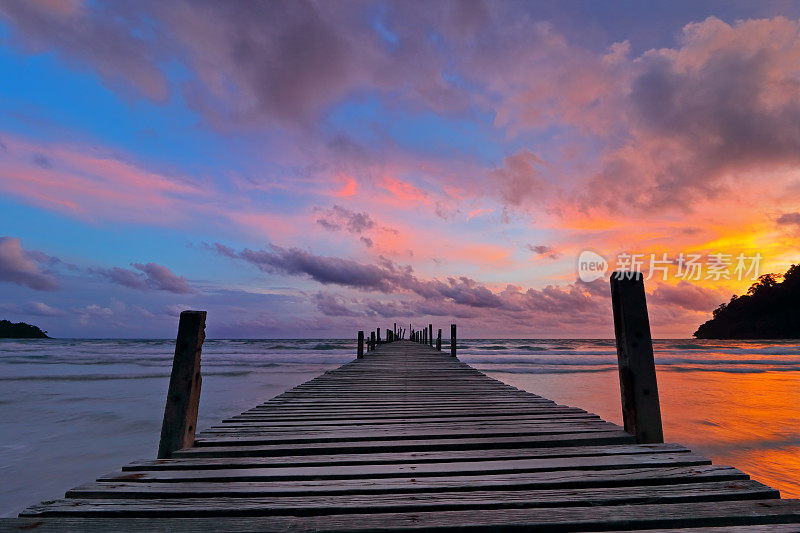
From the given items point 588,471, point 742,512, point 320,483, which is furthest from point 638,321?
point 320,483

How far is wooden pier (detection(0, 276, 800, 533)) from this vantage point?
6.47ft

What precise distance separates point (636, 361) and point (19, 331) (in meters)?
115

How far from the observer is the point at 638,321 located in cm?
357

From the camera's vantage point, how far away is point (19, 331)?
85125 mm

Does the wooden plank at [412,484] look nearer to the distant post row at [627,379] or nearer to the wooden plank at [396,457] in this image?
the wooden plank at [396,457]

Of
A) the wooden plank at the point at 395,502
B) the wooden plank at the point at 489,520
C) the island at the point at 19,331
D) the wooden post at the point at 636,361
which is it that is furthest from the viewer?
the island at the point at 19,331

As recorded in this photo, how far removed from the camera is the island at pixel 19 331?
274 feet

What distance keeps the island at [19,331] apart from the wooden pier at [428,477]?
110940 mm

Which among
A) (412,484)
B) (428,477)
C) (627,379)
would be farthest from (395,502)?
(627,379)

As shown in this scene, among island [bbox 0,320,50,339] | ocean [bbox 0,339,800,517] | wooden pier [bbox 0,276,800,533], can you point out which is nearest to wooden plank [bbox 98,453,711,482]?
wooden pier [bbox 0,276,800,533]

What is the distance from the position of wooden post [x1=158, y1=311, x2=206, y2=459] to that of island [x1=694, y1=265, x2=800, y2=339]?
326 feet

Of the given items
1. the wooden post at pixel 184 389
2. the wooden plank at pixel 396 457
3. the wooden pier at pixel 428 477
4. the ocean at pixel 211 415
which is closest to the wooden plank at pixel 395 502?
the wooden pier at pixel 428 477

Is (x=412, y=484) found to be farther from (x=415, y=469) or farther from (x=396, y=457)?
(x=396, y=457)

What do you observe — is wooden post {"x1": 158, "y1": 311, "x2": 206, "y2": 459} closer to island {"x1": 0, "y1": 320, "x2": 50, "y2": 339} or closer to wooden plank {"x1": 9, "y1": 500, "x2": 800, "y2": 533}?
wooden plank {"x1": 9, "y1": 500, "x2": 800, "y2": 533}
